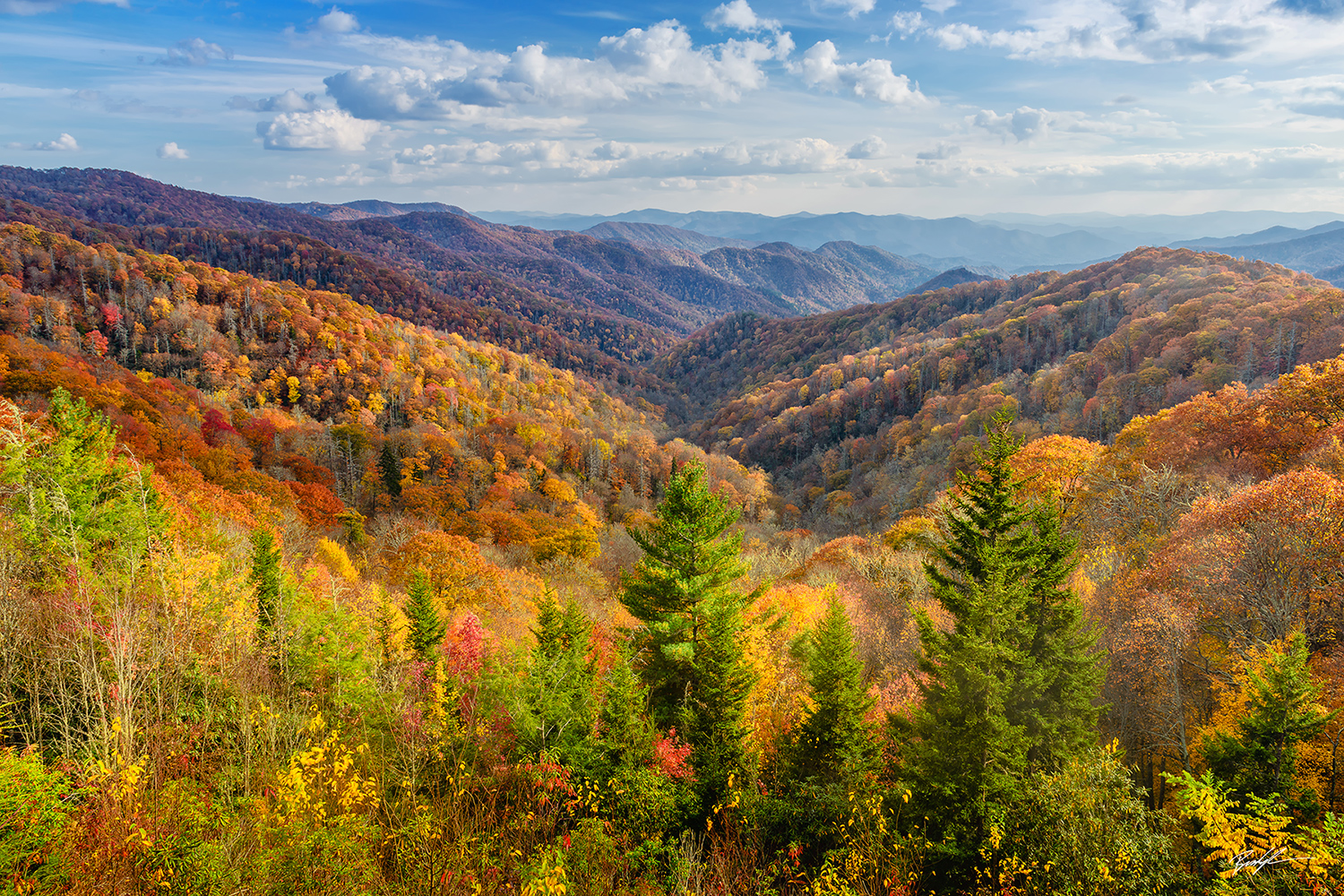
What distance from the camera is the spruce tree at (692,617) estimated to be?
730 inches

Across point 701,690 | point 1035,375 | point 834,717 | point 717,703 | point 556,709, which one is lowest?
point 834,717

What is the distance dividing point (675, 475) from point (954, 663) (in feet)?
31.2

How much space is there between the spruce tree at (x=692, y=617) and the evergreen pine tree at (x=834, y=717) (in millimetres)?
2007

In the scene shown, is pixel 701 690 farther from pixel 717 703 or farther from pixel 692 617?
pixel 692 617

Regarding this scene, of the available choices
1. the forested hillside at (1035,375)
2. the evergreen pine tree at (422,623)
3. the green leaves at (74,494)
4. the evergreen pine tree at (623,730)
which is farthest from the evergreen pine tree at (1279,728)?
the forested hillside at (1035,375)

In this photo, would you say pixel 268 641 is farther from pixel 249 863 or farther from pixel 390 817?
pixel 249 863

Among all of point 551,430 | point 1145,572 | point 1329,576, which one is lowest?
point 551,430

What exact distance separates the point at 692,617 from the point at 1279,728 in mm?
14784

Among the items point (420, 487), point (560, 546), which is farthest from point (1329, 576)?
point (420, 487)

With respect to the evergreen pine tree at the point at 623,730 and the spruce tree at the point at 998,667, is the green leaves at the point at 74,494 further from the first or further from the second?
the spruce tree at the point at 998,667

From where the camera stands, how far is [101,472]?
74.6 ft

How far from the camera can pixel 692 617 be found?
64.9 ft
